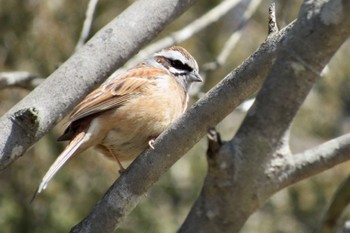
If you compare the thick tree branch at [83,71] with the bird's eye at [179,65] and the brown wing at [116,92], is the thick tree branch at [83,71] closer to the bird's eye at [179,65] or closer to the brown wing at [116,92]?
the brown wing at [116,92]

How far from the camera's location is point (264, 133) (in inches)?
95.3

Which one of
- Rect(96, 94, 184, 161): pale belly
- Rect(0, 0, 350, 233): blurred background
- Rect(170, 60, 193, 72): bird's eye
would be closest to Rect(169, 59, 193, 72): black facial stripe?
Rect(170, 60, 193, 72): bird's eye

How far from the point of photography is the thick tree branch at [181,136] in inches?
139

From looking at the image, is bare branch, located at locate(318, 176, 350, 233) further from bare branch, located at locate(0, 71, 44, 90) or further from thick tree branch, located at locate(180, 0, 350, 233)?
bare branch, located at locate(0, 71, 44, 90)

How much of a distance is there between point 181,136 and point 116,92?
2003 mm

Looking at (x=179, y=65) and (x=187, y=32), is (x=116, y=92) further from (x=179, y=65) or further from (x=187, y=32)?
(x=187, y=32)

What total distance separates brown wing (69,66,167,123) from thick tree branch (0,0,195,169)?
1.01 m

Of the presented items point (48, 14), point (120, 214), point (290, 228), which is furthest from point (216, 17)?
point (290, 228)

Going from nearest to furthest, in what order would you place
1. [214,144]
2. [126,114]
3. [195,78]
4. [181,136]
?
[214,144] < [181,136] < [126,114] < [195,78]

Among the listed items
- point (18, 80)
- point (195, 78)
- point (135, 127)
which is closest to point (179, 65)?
point (195, 78)

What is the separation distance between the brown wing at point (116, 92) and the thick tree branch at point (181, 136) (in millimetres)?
1395

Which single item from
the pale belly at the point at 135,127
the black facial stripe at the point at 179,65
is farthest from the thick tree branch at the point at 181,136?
the black facial stripe at the point at 179,65

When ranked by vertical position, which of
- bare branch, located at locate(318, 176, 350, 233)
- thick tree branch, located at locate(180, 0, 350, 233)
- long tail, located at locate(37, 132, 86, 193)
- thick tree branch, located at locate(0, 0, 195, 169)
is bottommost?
bare branch, located at locate(318, 176, 350, 233)

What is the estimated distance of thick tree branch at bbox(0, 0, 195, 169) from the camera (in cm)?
403
